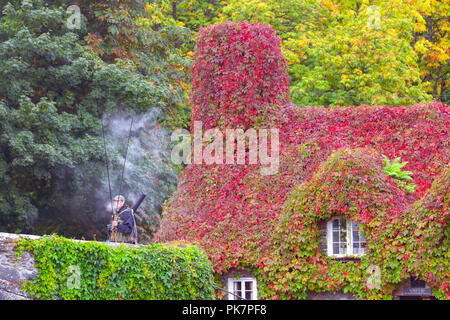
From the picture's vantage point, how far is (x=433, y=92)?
3525 cm

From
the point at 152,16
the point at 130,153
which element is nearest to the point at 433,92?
the point at 152,16

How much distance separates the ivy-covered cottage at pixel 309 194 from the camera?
16.6 metres

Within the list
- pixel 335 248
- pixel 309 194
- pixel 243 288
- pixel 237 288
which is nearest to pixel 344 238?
pixel 335 248

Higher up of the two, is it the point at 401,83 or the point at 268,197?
the point at 401,83

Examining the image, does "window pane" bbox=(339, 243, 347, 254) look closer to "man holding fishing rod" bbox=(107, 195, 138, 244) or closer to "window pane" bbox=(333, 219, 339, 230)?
"window pane" bbox=(333, 219, 339, 230)

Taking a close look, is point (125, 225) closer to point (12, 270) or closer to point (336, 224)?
point (336, 224)

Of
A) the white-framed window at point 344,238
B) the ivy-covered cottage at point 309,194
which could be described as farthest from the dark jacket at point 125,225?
the white-framed window at point 344,238

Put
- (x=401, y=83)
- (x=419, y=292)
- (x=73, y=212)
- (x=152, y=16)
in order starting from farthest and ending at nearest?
1. (x=152, y=16)
2. (x=401, y=83)
3. (x=73, y=212)
4. (x=419, y=292)

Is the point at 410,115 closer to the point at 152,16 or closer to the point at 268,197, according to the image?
the point at 268,197

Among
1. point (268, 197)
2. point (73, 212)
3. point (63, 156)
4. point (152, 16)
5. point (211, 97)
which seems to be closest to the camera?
point (268, 197)

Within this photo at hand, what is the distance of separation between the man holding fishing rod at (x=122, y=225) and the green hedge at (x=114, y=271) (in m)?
1.39

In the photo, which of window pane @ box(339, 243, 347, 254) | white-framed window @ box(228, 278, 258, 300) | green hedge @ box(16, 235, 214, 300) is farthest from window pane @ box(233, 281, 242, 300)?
window pane @ box(339, 243, 347, 254)

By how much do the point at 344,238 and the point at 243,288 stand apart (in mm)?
2848
